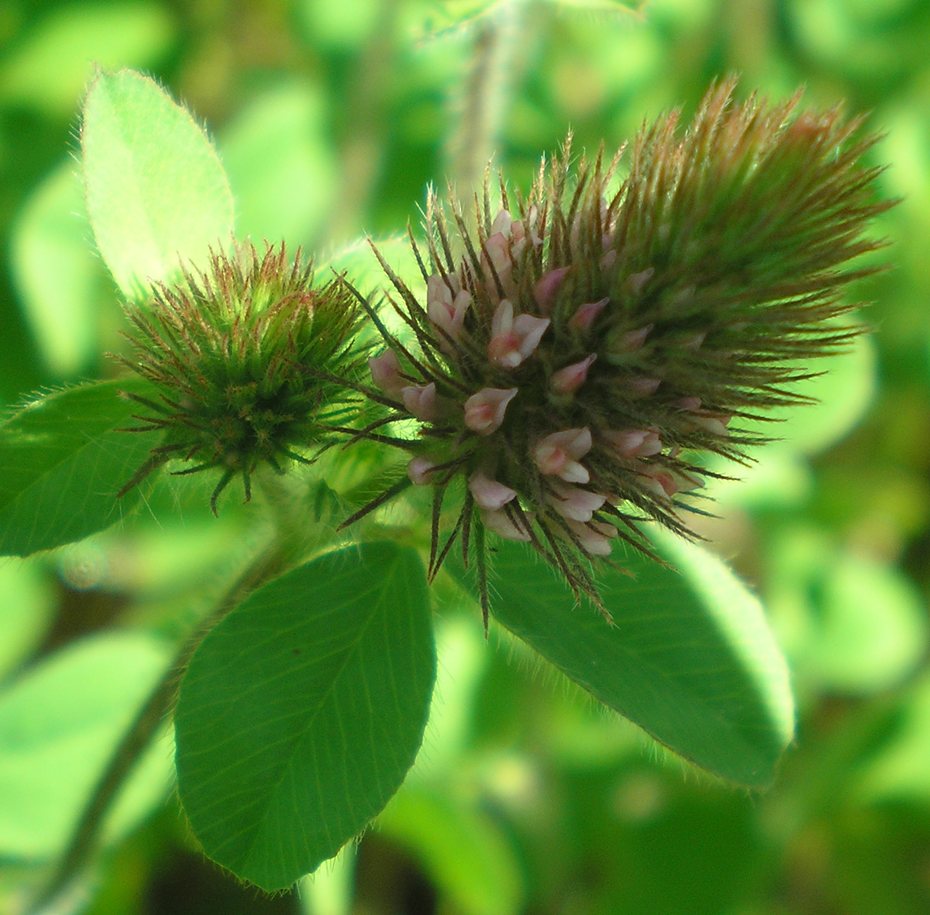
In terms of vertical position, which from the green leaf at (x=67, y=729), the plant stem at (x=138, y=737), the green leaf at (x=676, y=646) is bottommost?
the green leaf at (x=67, y=729)

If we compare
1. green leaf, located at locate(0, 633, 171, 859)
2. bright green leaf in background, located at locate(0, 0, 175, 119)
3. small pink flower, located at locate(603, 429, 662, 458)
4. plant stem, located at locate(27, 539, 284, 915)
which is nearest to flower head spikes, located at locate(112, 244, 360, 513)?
plant stem, located at locate(27, 539, 284, 915)

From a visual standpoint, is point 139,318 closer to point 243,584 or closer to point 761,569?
point 243,584

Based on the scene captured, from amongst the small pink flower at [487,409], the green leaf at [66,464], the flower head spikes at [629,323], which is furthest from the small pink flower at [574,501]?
the green leaf at [66,464]

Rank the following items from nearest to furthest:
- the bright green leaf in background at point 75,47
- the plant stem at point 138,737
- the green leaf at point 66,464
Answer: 1. the green leaf at point 66,464
2. the plant stem at point 138,737
3. the bright green leaf in background at point 75,47

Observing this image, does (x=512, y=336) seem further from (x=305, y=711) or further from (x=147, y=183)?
(x=147, y=183)

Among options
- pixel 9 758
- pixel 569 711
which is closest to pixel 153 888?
pixel 9 758

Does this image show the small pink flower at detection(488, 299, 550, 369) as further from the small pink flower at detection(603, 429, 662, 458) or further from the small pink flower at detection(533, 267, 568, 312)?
the small pink flower at detection(603, 429, 662, 458)

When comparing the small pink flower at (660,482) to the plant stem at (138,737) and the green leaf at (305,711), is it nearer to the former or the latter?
the green leaf at (305,711)
